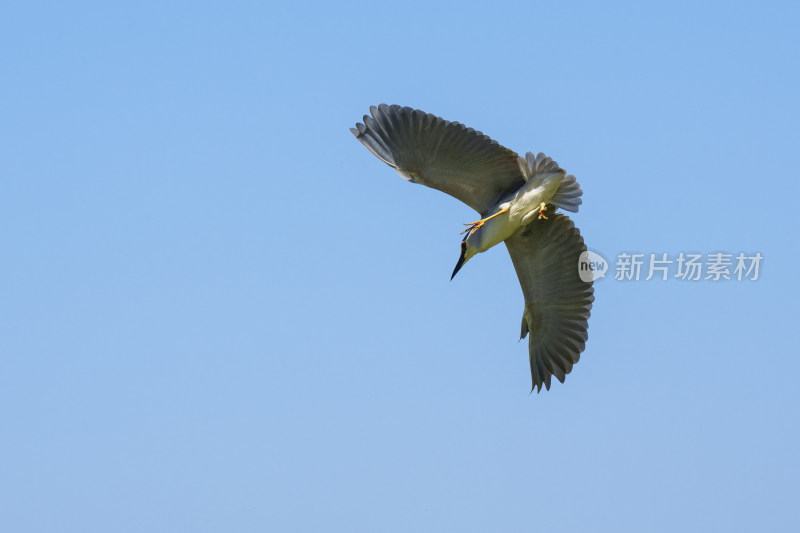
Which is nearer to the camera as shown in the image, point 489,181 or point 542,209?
point 542,209

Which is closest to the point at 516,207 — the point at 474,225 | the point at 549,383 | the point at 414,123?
the point at 474,225

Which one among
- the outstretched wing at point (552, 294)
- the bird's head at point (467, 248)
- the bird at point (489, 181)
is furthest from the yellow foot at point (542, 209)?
the bird's head at point (467, 248)

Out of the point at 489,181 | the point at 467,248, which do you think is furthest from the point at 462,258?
the point at 489,181

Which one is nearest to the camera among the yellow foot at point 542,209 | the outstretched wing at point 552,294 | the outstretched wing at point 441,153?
the outstretched wing at point 441,153

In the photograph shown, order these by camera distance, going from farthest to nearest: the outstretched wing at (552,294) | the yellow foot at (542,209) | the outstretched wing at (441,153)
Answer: the outstretched wing at (552,294)
the yellow foot at (542,209)
the outstretched wing at (441,153)

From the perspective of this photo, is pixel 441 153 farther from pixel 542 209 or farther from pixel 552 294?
pixel 552 294

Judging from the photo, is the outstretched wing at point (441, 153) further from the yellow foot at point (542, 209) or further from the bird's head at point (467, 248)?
the bird's head at point (467, 248)

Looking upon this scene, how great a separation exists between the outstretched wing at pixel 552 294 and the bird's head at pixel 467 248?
2.40ft

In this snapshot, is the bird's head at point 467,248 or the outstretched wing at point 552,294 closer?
the bird's head at point 467,248

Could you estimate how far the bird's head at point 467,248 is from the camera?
1458 cm

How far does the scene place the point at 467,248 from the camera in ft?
47.8

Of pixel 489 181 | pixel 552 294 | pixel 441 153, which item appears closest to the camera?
pixel 441 153

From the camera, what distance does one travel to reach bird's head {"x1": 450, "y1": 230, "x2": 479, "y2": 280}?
14578 mm

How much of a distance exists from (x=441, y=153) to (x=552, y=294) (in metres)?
2.42
